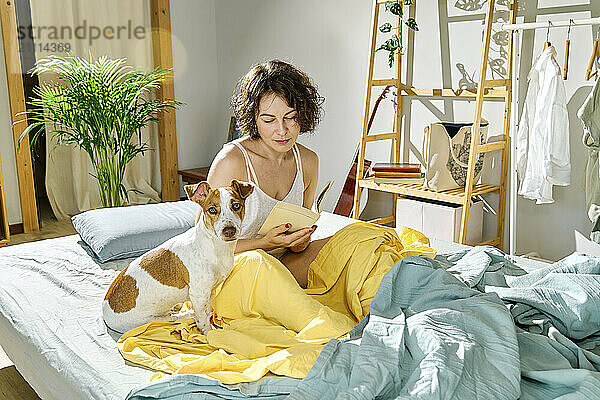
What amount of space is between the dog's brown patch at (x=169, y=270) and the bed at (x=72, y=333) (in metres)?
0.22

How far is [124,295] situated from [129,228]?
81 cm

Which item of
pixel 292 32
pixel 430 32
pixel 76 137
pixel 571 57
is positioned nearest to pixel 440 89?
pixel 430 32

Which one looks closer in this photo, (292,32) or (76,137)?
(76,137)

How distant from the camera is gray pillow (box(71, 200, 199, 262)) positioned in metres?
2.36

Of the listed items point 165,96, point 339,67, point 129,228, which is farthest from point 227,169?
point 165,96

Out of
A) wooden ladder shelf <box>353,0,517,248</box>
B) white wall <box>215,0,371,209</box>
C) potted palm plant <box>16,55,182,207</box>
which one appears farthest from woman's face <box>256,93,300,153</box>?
white wall <box>215,0,371,209</box>

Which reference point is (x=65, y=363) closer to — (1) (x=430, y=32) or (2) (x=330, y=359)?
(2) (x=330, y=359)

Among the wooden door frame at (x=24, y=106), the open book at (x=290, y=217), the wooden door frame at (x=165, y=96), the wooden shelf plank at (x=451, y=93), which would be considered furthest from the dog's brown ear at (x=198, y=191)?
the wooden door frame at (x=165, y=96)

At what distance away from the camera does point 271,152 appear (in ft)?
7.06

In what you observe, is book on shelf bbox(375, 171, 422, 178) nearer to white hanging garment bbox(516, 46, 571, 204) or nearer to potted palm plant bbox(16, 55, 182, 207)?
white hanging garment bbox(516, 46, 571, 204)

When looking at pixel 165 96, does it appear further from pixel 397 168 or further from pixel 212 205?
pixel 212 205

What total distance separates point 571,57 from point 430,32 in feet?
2.91

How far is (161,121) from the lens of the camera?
15.8 ft

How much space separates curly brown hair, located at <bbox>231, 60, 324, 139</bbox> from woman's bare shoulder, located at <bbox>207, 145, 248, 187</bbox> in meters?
0.13
